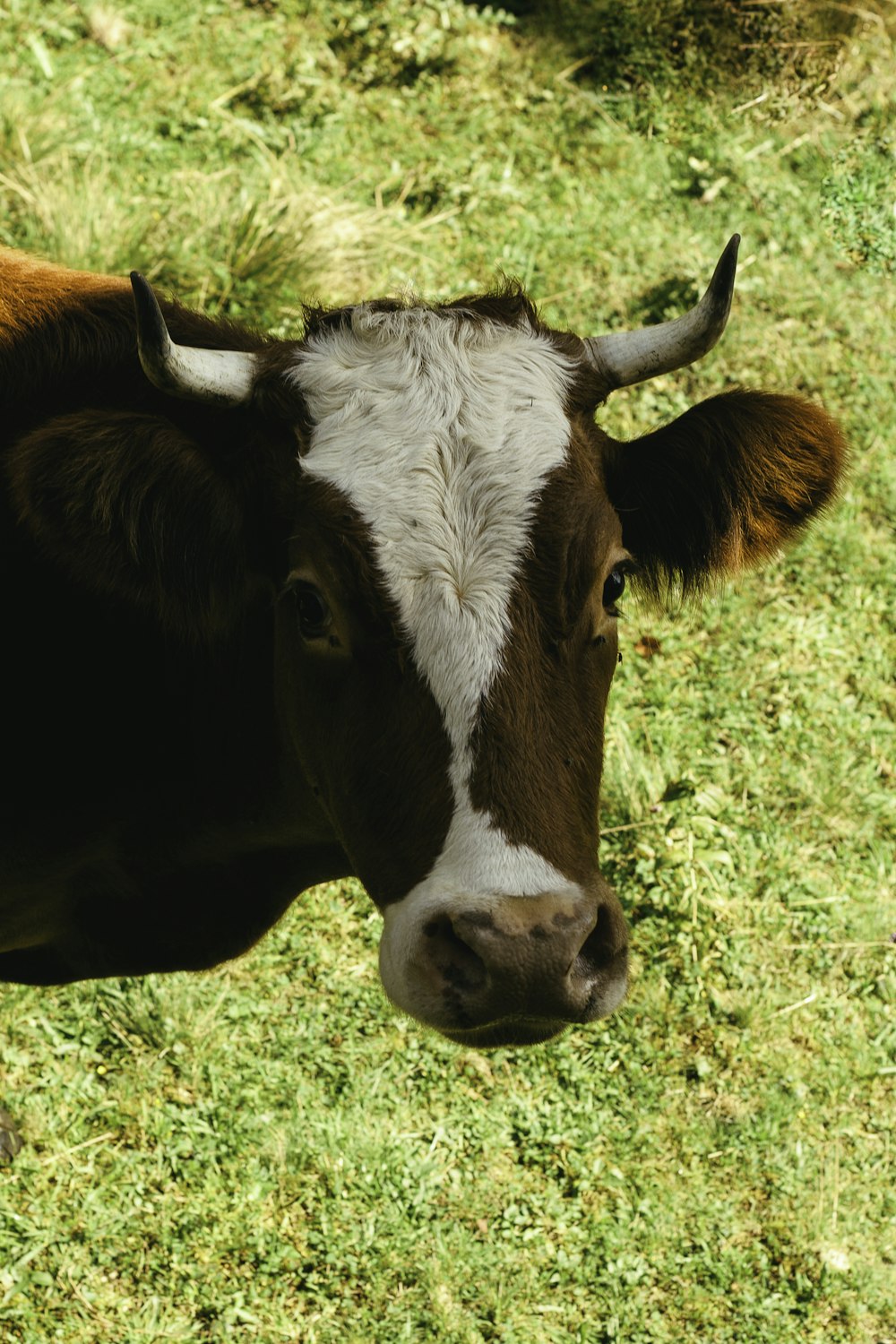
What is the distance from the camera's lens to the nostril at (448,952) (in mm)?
2547

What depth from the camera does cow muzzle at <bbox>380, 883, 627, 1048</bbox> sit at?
7.98 ft

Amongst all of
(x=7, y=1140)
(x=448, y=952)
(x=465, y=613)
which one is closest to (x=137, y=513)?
(x=465, y=613)

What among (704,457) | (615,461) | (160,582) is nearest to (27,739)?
(160,582)

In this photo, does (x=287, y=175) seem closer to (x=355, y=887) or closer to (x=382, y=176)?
(x=382, y=176)

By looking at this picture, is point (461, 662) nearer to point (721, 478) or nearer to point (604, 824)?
point (721, 478)

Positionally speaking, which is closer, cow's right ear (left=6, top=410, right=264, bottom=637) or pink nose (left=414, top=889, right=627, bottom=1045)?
pink nose (left=414, top=889, right=627, bottom=1045)

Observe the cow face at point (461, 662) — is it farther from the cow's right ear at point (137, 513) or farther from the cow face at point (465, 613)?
the cow's right ear at point (137, 513)

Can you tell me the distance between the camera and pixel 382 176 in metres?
7.32

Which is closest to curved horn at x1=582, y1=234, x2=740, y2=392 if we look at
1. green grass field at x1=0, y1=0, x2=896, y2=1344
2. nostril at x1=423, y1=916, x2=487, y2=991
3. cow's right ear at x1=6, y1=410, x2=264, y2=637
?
cow's right ear at x1=6, y1=410, x2=264, y2=637

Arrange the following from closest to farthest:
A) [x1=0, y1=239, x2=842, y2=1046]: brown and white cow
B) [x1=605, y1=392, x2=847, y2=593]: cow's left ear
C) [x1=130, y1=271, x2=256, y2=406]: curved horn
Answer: [x1=0, y1=239, x2=842, y2=1046]: brown and white cow, [x1=130, y1=271, x2=256, y2=406]: curved horn, [x1=605, y1=392, x2=847, y2=593]: cow's left ear

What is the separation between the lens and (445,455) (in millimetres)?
2863

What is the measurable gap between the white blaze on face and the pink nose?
56 millimetres

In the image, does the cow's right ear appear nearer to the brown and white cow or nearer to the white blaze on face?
the brown and white cow

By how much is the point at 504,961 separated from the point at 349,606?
898 millimetres
